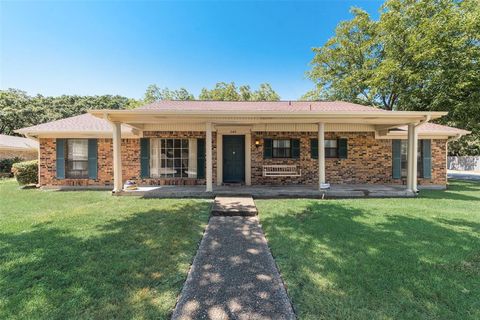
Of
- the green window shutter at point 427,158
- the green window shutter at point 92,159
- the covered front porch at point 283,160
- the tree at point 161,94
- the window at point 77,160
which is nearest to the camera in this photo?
the covered front porch at point 283,160

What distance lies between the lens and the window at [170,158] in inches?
373

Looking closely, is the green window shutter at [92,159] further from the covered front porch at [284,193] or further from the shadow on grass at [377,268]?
the shadow on grass at [377,268]

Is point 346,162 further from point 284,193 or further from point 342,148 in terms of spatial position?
point 284,193

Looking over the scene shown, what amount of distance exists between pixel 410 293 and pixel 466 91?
15.7 meters

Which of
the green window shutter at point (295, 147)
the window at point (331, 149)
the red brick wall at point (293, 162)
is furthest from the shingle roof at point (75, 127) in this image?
the window at point (331, 149)

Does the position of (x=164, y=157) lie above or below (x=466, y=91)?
below

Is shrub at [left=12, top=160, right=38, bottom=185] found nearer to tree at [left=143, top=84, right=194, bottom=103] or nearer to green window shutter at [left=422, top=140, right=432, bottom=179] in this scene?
green window shutter at [left=422, top=140, right=432, bottom=179]

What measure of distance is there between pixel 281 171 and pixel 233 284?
7070 millimetres

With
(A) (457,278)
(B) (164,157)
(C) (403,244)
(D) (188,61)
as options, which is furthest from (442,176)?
(D) (188,61)

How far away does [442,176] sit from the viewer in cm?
989

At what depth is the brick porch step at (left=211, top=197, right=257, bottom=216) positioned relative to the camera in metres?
5.68

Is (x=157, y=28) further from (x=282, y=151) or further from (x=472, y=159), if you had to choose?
(x=472, y=159)

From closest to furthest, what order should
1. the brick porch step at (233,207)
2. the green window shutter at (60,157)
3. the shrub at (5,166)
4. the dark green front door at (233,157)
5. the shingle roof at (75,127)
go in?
the brick porch step at (233,207) → the shingle roof at (75,127) → the green window shutter at (60,157) → the dark green front door at (233,157) → the shrub at (5,166)

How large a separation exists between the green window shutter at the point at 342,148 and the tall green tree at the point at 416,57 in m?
7.81
